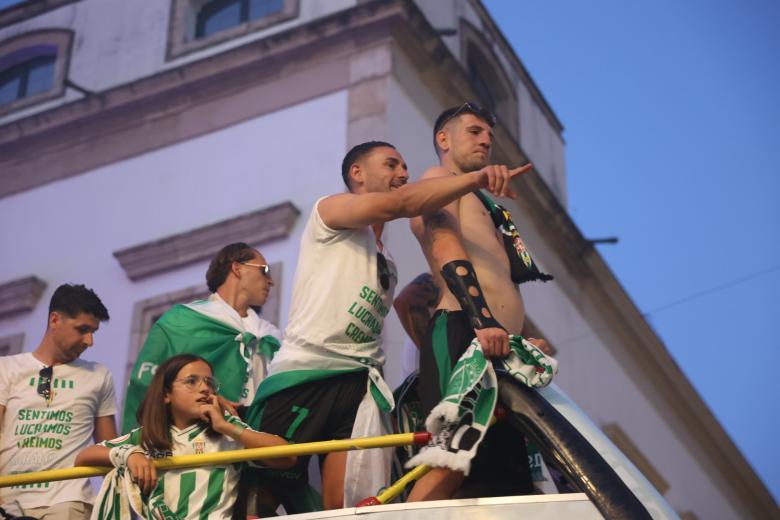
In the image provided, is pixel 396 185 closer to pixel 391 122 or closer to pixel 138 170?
pixel 391 122

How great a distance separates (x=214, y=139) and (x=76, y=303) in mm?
9035

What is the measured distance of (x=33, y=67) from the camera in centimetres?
1897

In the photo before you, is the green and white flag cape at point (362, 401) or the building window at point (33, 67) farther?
the building window at point (33, 67)

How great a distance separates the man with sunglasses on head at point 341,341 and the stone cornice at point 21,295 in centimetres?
1034

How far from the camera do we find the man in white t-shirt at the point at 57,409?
20.9 feet

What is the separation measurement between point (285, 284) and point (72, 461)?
23.1 ft

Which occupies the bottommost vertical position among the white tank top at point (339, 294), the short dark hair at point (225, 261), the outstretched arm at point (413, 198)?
the white tank top at point (339, 294)

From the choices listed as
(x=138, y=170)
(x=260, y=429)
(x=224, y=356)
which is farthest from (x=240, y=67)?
(x=260, y=429)

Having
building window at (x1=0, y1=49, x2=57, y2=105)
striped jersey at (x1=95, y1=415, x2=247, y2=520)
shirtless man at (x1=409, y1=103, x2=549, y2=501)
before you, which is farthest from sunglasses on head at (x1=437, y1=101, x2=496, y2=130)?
building window at (x1=0, y1=49, x2=57, y2=105)

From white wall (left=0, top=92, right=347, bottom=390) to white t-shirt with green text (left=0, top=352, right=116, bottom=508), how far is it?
6740mm

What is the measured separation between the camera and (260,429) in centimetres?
569

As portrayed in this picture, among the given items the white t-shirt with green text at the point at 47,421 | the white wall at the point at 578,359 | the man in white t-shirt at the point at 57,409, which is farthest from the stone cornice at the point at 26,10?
the white t-shirt with green text at the point at 47,421

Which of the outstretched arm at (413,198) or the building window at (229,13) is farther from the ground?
the building window at (229,13)

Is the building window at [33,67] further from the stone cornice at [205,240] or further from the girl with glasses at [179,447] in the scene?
the girl with glasses at [179,447]
